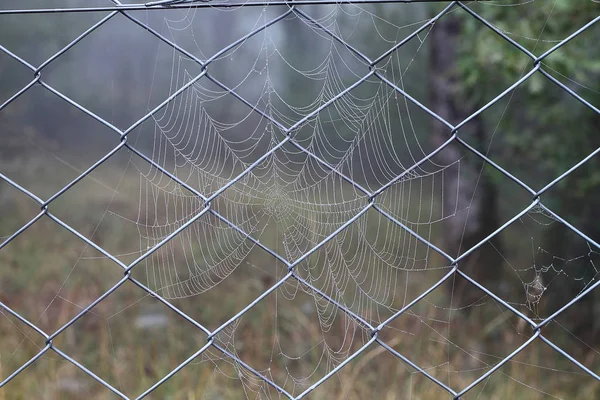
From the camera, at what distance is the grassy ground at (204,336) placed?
2.49 meters

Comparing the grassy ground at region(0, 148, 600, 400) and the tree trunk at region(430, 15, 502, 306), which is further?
the tree trunk at region(430, 15, 502, 306)

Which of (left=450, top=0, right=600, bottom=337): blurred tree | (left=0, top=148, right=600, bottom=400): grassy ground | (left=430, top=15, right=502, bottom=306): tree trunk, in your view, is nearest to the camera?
(left=0, top=148, right=600, bottom=400): grassy ground

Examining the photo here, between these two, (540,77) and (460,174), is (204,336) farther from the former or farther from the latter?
(540,77)

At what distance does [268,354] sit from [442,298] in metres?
1.14

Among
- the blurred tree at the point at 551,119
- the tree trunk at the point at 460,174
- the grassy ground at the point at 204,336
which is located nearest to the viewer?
the grassy ground at the point at 204,336

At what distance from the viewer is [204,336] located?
3217mm

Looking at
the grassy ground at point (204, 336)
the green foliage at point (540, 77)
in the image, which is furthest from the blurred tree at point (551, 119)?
the grassy ground at point (204, 336)

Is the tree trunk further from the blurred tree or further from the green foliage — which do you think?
the green foliage

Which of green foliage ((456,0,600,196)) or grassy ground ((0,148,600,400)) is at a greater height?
green foliage ((456,0,600,196))

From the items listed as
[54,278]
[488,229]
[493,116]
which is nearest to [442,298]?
[488,229]

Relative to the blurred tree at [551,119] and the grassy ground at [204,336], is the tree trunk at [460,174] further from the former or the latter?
the grassy ground at [204,336]

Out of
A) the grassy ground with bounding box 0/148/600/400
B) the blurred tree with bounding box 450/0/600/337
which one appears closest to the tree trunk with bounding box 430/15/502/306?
the blurred tree with bounding box 450/0/600/337

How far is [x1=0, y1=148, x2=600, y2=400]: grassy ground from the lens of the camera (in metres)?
2.49

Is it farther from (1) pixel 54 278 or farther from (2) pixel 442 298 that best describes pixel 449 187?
(1) pixel 54 278
